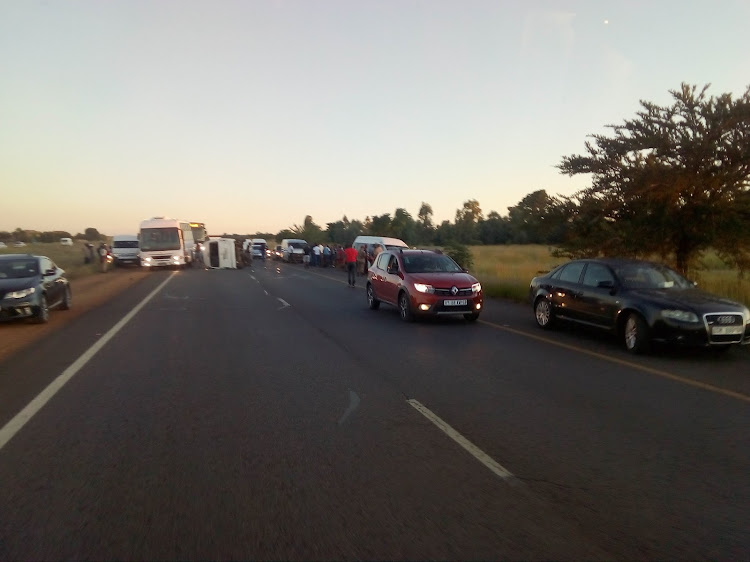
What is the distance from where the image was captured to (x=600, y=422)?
654cm

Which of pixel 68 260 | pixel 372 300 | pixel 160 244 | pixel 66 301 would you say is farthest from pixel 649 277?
pixel 68 260

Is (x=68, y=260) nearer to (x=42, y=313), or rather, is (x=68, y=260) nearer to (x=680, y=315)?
(x=42, y=313)

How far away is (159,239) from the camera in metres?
39.2

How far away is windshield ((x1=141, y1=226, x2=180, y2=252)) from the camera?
3909 cm

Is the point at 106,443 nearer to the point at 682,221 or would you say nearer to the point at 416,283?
the point at 416,283

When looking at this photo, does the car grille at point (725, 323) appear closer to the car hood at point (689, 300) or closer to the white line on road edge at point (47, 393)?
the car hood at point (689, 300)

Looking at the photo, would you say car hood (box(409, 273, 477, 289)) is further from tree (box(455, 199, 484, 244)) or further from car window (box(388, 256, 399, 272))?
tree (box(455, 199, 484, 244))

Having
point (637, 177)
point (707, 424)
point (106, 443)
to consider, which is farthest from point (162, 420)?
point (637, 177)

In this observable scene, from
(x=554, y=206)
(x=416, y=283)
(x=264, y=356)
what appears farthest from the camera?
(x=554, y=206)

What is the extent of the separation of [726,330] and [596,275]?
266 centimetres

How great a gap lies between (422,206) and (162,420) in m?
128

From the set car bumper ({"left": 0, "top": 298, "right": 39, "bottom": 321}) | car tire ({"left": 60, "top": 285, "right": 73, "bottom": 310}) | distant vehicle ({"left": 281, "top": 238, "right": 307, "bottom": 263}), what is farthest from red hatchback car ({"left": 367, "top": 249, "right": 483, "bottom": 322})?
distant vehicle ({"left": 281, "top": 238, "right": 307, "bottom": 263})

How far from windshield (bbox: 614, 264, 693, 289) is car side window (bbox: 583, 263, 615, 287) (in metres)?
0.17

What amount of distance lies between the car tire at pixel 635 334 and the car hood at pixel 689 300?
14.3 inches
